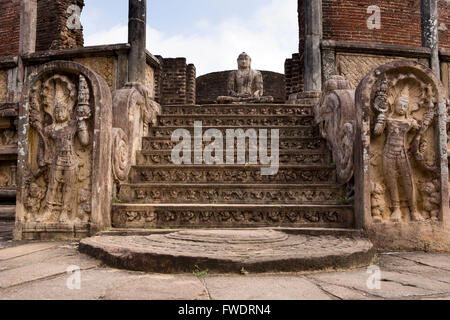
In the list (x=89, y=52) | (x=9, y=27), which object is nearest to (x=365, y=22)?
(x=89, y=52)

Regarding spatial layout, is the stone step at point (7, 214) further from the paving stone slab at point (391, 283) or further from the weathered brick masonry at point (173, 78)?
the weathered brick masonry at point (173, 78)

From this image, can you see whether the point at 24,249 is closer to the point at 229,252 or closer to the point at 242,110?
the point at 229,252

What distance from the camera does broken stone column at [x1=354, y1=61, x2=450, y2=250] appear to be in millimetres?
2975

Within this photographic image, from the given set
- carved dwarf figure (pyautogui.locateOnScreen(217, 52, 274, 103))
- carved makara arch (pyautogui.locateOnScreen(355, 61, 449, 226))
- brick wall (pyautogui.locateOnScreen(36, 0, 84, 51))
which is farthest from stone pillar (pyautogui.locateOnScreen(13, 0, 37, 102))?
carved makara arch (pyautogui.locateOnScreen(355, 61, 449, 226))

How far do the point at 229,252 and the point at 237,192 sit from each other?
4.56ft

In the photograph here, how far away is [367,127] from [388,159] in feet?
1.09

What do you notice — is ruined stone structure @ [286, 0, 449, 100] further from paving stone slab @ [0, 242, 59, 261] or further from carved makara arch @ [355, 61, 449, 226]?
paving stone slab @ [0, 242, 59, 261]

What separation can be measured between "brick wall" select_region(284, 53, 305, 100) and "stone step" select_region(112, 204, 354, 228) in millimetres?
6437

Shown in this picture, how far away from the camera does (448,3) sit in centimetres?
1032

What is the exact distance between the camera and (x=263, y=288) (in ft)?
5.86

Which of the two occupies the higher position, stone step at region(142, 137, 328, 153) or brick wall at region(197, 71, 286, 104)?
brick wall at region(197, 71, 286, 104)

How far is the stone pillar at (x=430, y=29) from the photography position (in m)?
6.36

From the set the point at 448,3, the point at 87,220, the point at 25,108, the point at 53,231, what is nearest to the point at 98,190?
the point at 87,220

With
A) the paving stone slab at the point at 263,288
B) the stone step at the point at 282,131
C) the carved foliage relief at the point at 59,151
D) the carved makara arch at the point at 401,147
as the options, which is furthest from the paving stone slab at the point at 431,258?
the carved foliage relief at the point at 59,151
